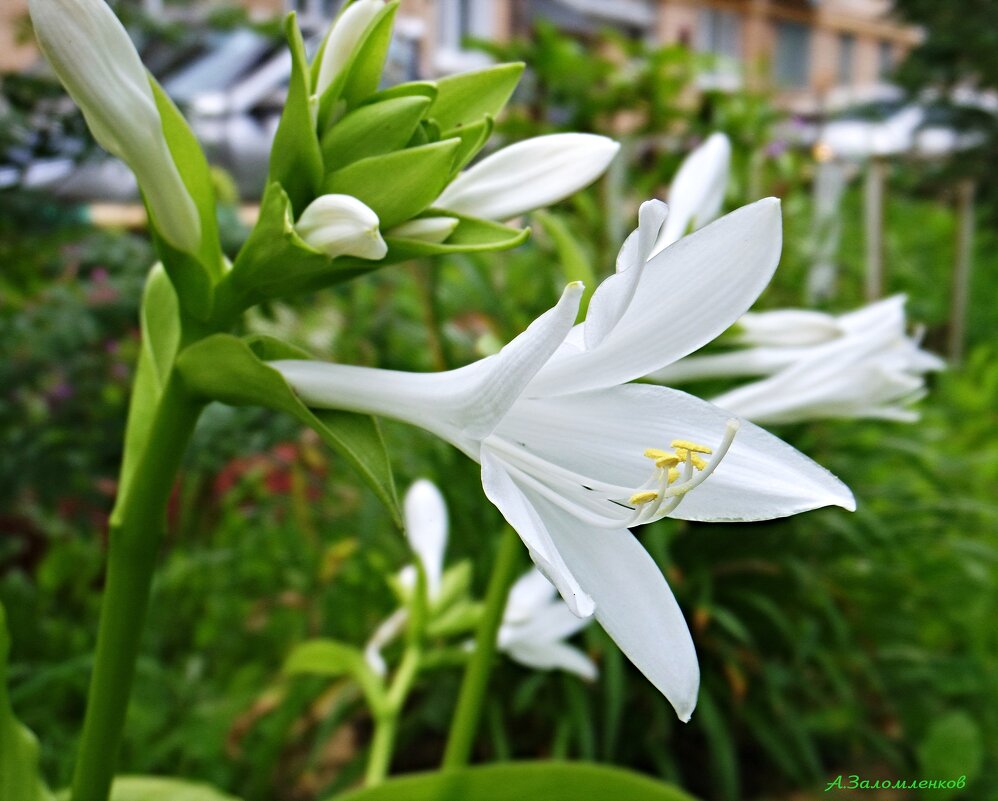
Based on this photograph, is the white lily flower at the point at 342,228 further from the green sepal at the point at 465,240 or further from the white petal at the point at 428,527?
the white petal at the point at 428,527

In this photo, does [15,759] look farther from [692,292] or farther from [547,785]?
[692,292]

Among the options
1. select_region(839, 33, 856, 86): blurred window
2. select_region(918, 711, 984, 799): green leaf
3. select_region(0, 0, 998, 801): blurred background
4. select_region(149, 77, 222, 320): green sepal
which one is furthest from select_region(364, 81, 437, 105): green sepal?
select_region(839, 33, 856, 86): blurred window

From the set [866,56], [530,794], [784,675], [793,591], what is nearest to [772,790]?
[784,675]

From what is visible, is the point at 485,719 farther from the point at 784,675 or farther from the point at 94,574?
the point at 94,574

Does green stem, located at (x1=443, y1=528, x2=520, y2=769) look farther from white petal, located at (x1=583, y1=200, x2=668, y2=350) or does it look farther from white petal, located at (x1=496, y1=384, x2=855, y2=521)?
white petal, located at (x1=583, y1=200, x2=668, y2=350)

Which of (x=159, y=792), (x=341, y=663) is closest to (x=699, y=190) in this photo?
(x=341, y=663)

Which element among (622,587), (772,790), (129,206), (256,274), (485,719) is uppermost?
(256,274)
